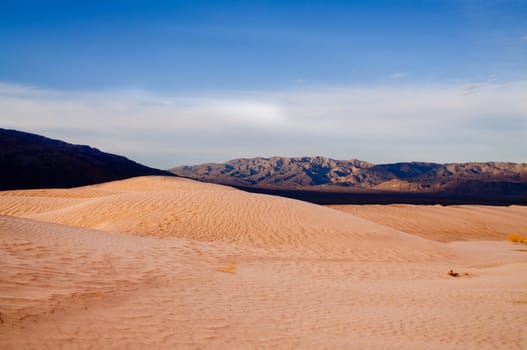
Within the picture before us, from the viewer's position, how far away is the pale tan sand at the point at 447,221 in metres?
26.5

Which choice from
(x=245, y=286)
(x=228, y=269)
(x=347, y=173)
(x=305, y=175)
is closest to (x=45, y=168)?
(x=228, y=269)

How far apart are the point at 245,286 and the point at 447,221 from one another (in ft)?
81.0

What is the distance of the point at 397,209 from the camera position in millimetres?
33312

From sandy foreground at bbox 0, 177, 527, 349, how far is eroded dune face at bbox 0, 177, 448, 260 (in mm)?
106

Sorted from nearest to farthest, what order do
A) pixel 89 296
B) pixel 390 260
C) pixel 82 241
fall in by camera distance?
pixel 89 296 → pixel 82 241 → pixel 390 260

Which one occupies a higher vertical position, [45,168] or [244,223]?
[45,168]

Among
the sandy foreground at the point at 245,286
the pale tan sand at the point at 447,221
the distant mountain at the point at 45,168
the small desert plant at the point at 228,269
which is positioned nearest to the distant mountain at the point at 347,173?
the distant mountain at the point at 45,168

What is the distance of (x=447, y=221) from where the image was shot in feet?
97.0

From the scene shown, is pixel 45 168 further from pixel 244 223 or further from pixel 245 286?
pixel 245 286

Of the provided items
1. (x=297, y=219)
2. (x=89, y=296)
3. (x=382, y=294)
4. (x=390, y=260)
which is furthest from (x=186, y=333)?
(x=297, y=219)

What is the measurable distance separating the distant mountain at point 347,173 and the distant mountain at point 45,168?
170 feet

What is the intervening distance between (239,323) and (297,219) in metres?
12.6

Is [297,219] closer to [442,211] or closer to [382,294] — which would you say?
[382,294]

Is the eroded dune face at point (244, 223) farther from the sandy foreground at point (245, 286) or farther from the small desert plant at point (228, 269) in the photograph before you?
the small desert plant at point (228, 269)
